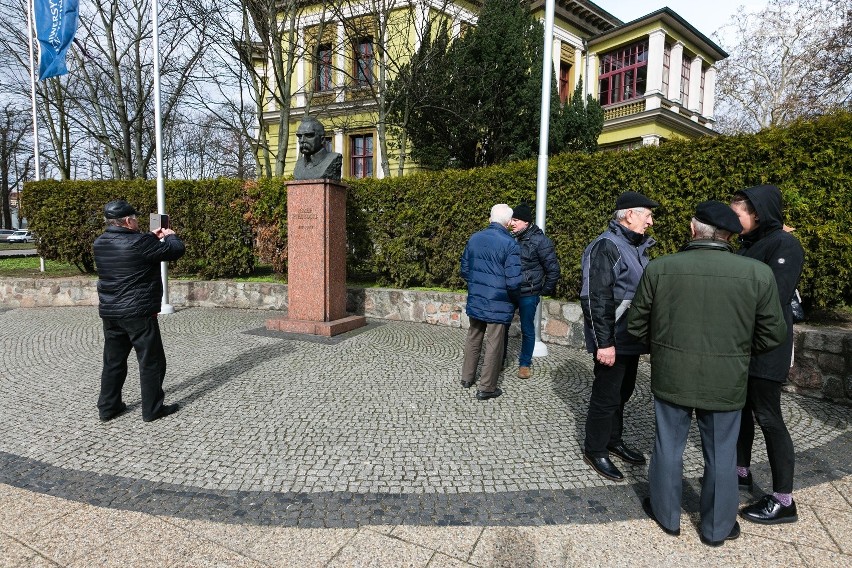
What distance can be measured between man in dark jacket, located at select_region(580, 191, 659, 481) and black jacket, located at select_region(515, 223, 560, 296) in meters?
2.07

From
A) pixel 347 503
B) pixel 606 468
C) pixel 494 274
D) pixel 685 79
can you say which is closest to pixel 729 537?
pixel 606 468

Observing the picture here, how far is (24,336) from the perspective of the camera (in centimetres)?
800

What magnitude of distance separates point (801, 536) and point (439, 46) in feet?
51.0

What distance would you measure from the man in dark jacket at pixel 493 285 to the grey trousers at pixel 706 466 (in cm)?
226

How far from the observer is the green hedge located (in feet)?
37.0

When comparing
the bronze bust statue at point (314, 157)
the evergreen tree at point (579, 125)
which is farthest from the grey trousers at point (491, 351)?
the evergreen tree at point (579, 125)

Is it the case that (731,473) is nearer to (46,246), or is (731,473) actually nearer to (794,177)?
(794,177)

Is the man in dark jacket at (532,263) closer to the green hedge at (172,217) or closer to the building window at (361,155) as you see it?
the green hedge at (172,217)

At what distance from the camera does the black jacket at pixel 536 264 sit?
18.8 feet

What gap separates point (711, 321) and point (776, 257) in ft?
3.09

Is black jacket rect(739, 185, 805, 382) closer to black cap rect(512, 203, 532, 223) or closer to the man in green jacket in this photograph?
the man in green jacket

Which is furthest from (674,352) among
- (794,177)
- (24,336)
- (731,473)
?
(24,336)

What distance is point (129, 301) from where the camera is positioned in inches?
170

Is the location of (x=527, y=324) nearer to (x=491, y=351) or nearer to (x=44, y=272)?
(x=491, y=351)
